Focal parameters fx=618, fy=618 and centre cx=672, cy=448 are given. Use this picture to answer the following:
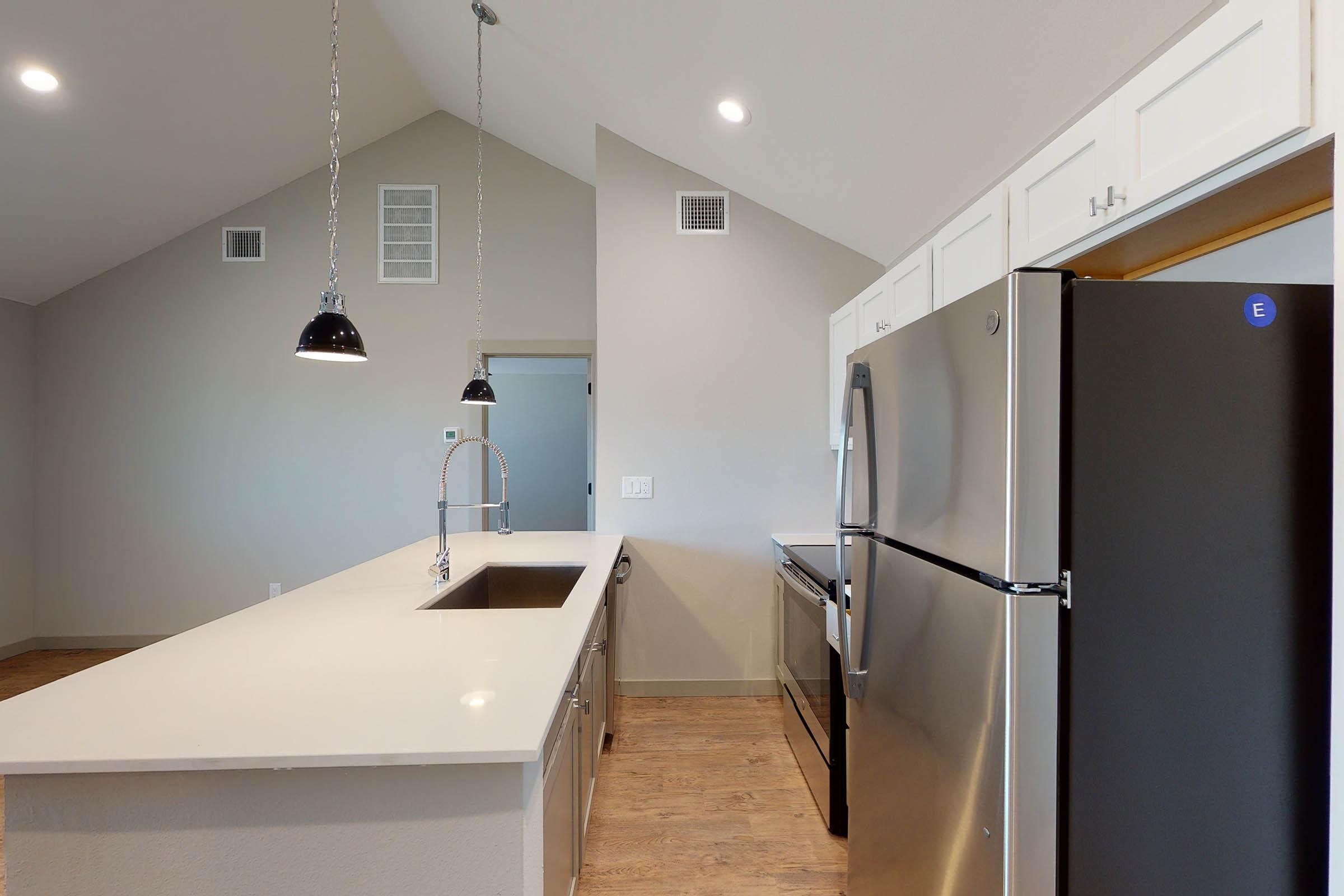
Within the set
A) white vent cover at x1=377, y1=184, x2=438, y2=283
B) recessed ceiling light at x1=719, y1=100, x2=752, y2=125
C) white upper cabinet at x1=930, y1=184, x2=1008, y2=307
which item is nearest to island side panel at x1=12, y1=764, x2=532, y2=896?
white upper cabinet at x1=930, y1=184, x2=1008, y2=307

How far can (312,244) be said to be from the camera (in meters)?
4.19

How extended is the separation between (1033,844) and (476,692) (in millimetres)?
997

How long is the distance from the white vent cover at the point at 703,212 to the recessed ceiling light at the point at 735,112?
0.61 metres

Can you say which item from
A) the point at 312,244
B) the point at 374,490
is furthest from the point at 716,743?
the point at 312,244

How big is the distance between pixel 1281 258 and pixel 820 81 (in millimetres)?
1575

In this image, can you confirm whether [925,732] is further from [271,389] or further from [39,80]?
[271,389]

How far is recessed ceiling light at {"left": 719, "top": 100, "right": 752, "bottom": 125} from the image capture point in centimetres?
267

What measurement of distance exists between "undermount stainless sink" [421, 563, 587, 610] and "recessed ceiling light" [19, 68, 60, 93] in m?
3.01

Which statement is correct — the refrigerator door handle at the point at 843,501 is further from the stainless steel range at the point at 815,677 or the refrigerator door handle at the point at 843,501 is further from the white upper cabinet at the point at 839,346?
the white upper cabinet at the point at 839,346

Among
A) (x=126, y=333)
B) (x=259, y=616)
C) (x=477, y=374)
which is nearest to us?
(x=259, y=616)

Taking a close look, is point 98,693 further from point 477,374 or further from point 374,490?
point 374,490

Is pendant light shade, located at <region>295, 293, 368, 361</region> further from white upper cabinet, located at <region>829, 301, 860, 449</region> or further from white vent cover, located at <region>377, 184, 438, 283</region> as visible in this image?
white vent cover, located at <region>377, 184, 438, 283</region>

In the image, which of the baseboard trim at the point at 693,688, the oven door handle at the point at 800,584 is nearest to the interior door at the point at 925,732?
the oven door handle at the point at 800,584

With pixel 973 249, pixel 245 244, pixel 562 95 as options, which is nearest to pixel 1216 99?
pixel 973 249
